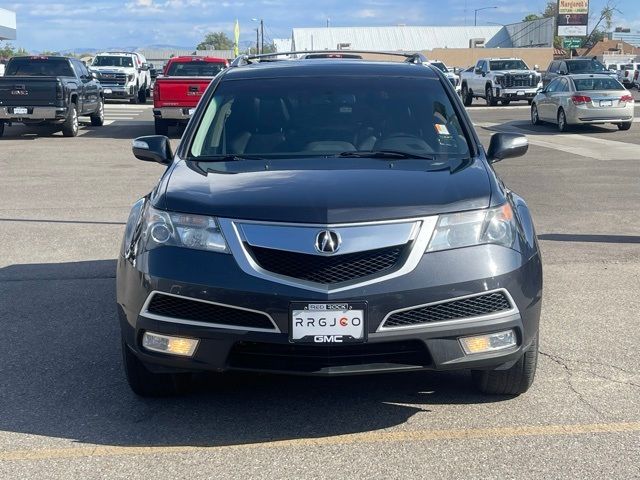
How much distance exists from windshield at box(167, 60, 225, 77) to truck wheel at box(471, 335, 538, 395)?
19.7 meters

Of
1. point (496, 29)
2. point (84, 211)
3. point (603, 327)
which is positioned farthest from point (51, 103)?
point (496, 29)

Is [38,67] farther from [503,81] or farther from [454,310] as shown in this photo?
[454,310]

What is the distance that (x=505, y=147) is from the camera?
226 inches

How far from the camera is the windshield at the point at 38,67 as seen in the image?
2250 centimetres

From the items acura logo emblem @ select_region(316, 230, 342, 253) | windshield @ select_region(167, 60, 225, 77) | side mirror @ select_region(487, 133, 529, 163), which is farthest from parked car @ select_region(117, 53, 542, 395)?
windshield @ select_region(167, 60, 225, 77)

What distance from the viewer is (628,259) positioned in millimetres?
8555

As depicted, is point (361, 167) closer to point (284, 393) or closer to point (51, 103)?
point (284, 393)

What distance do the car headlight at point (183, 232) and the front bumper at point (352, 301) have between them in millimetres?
47

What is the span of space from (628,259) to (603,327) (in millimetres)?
2496

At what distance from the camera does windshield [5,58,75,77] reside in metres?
22.5

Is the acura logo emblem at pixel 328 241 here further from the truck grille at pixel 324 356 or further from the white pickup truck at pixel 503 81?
the white pickup truck at pixel 503 81

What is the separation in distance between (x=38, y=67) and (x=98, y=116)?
3158 mm

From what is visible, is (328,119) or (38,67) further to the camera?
(38,67)

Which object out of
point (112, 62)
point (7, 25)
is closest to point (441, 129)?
point (112, 62)
